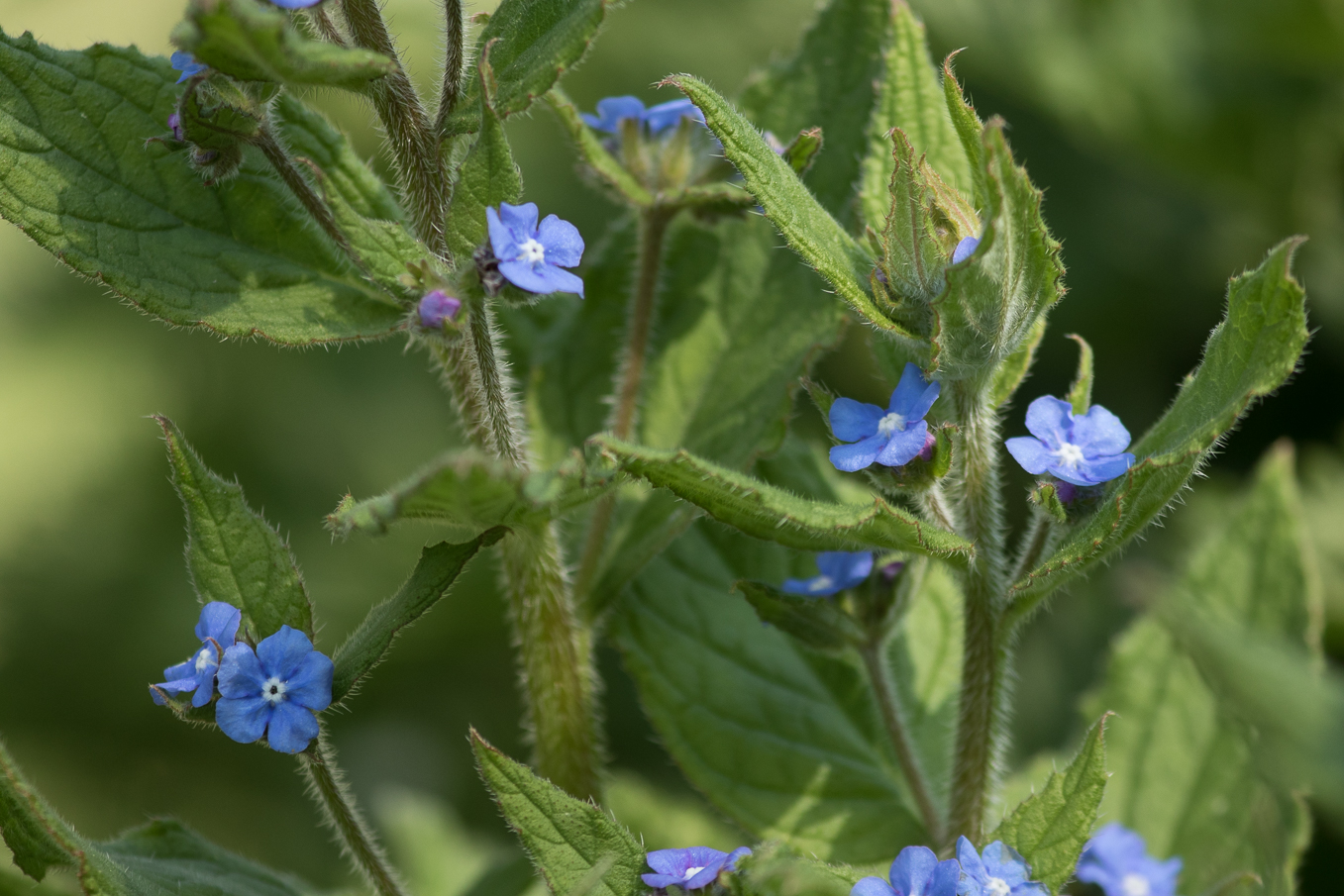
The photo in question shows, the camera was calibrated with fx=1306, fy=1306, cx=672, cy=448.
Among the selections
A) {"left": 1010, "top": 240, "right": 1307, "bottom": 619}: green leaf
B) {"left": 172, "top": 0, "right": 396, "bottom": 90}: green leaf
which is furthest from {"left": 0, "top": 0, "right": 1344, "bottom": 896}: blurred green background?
{"left": 172, "top": 0, "right": 396, "bottom": 90}: green leaf

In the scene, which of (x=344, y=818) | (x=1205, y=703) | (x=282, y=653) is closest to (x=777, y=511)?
(x=282, y=653)

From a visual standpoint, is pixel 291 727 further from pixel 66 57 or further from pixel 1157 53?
pixel 1157 53

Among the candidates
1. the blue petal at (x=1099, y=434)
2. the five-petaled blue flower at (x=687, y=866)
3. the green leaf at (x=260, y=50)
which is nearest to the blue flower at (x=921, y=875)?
the five-petaled blue flower at (x=687, y=866)

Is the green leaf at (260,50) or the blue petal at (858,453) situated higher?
the green leaf at (260,50)

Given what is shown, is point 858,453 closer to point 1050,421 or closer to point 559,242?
point 1050,421

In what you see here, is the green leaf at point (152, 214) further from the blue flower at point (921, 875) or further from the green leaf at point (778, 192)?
the blue flower at point (921, 875)

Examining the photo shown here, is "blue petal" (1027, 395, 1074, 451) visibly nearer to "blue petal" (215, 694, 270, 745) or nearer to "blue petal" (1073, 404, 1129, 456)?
"blue petal" (1073, 404, 1129, 456)
